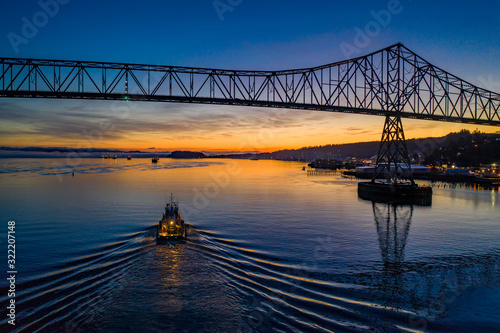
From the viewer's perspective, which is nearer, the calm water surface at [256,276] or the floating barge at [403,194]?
the calm water surface at [256,276]

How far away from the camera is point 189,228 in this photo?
3384 cm

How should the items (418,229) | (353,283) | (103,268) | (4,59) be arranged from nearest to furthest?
(353,283), (103,268), (418,229), (4,59)

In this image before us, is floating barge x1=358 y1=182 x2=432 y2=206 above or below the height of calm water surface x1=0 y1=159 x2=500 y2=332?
above

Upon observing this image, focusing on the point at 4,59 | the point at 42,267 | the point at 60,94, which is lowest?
the point at 42,267

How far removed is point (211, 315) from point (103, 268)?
9.82 metres

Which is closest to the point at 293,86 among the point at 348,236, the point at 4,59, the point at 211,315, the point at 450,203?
the point at 450,203

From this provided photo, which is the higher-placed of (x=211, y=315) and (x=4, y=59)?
(x=4, y=59)

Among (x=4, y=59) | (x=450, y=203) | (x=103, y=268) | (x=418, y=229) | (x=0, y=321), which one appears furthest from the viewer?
(x=450, y=203)

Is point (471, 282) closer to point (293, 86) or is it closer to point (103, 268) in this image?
point (103, 268)

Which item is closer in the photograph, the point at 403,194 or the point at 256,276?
the point at 256,276

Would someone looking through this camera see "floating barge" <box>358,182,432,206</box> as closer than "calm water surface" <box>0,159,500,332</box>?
No

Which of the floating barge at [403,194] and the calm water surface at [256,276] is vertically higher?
the floating barge at [403,194]

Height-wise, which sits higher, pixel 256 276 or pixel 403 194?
pixel 403 194

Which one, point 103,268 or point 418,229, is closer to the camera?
point 103,268
